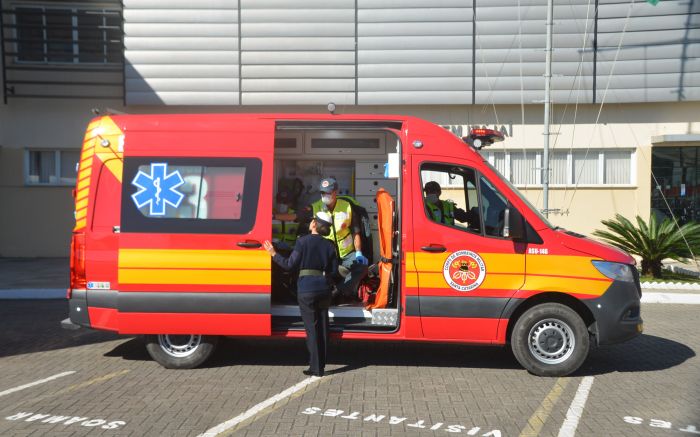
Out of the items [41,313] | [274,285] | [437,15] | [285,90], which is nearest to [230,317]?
[274,285]

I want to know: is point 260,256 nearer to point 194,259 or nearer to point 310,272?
point 310,272

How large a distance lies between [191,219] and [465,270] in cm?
286

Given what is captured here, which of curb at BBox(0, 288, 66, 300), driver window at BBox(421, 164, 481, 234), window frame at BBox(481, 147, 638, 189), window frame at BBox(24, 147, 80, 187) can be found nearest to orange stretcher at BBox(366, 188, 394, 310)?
driver window at BBox(421, 164, 481, 234)

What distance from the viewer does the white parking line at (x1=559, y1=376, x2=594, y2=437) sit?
5410 millimetres

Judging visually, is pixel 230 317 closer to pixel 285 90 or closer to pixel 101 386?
pixel 101 386

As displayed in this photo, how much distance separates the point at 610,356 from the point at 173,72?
42.7ft

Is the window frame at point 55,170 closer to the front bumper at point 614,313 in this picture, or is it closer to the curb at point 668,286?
the curb at point 668,286

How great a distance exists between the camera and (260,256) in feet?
22.7

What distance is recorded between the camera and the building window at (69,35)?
58.4 ft

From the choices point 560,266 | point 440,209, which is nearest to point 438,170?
point 440,209

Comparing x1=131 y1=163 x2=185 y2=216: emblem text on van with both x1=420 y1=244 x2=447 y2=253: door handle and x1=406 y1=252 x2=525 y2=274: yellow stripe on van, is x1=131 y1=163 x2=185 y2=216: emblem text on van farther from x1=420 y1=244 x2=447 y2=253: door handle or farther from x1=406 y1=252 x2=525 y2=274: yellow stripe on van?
x1=406 y1=252 x2=525 y2=274: yellow stripe on van

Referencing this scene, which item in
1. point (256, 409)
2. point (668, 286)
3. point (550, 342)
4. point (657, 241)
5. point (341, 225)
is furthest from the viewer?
point (657, 241)

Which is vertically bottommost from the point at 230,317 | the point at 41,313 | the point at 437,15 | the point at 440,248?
the point at 41,313

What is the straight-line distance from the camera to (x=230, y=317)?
6.94 metres
